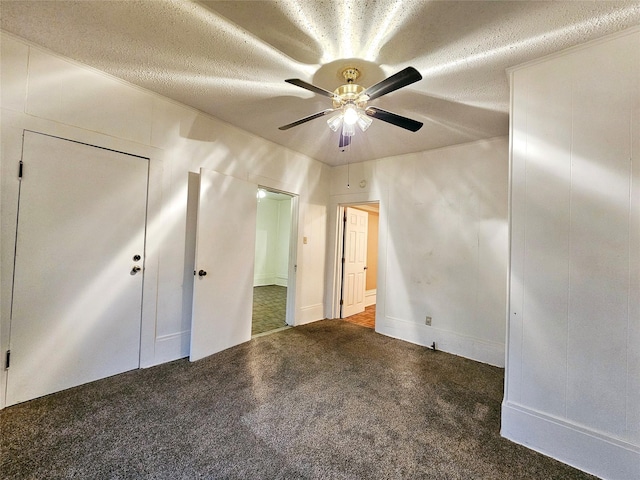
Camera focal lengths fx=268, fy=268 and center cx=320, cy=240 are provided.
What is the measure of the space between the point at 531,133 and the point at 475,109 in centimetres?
88

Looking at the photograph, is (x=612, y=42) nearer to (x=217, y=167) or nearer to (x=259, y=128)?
(x=259, y=128)

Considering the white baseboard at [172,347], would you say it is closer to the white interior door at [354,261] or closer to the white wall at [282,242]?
the white interior door at [354,261]

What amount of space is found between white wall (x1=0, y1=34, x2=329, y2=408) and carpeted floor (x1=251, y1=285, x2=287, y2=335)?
129cm

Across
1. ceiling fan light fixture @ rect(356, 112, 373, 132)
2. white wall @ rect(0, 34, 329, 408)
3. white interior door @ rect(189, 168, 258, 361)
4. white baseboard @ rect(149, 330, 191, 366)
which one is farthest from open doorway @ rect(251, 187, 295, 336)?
ceiling fan light fixture @ rect(356, 112, 373, 132)

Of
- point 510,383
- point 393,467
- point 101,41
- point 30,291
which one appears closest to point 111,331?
point 30,291

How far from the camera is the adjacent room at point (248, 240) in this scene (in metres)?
1.51

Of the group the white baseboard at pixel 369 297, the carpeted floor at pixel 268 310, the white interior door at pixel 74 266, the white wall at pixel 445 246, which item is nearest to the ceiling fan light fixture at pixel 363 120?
the white wall at pixel 445 246

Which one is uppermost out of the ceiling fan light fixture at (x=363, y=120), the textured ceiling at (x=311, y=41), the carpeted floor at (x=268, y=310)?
A: the textured ceiling at (x=311, y=41)

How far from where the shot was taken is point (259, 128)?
3.15 m

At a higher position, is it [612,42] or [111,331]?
[612,42]

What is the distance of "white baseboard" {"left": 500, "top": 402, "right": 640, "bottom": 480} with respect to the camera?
4.74ft

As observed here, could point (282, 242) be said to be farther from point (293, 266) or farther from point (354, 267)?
point (293, 266)

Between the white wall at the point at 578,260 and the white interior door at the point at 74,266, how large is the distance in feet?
10.1

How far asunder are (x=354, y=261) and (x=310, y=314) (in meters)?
1.21
